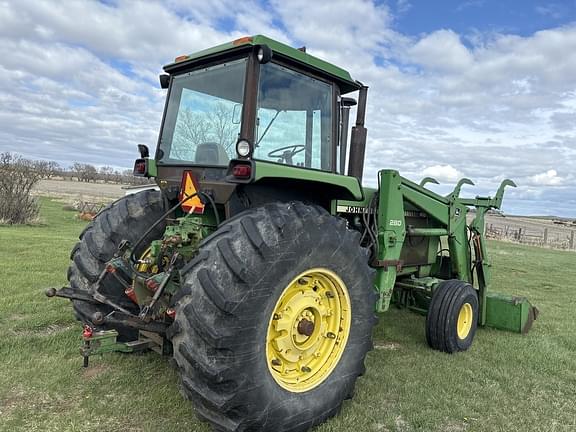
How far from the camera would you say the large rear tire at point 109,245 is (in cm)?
404

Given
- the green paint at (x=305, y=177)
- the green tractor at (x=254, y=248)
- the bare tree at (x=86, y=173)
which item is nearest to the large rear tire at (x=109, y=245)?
the green tractor at (x=254, y=248)

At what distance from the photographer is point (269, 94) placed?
11.8ft

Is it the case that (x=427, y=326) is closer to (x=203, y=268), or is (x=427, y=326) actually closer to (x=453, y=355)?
(x=453, y=355)

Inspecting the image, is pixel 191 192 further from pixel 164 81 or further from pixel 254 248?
pixel 164 81


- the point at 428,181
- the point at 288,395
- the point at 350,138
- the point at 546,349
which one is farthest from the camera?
the point at 428,181

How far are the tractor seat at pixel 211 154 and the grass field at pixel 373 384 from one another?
1.83m

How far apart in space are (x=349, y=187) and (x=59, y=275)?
5.92 m

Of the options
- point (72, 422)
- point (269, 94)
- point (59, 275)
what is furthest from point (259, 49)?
point (59, 275)

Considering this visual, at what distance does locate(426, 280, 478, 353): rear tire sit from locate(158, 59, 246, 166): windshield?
9.54 ft

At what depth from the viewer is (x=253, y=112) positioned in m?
3.45

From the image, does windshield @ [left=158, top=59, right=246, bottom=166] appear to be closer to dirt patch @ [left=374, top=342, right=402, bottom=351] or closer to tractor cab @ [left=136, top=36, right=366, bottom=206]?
tractor cab @ [left=136, top=36, right=366, bottom=206]

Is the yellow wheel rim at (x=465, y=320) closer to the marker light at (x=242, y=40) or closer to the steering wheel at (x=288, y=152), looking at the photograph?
the steering wheel at (x=288, y=152)

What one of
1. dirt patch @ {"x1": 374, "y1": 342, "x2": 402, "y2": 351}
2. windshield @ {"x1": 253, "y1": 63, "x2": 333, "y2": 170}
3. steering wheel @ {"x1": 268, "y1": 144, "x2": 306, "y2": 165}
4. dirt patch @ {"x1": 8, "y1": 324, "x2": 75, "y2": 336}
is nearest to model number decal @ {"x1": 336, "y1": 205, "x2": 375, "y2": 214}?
windshield @ {"x1": 253, "y1": 63, "x2": 333, "y2": 170}

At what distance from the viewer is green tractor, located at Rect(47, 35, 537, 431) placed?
2.81 m
